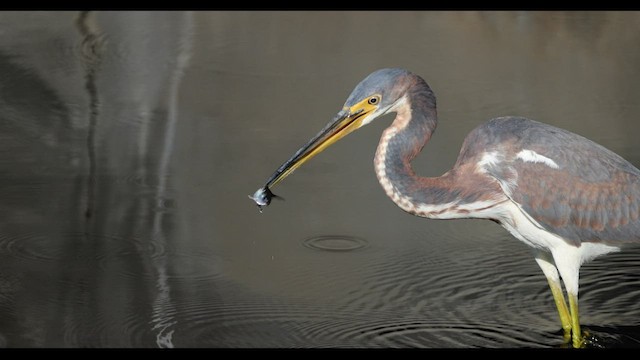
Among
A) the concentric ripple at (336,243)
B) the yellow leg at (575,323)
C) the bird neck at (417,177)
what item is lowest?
the yellow leg at (575,323)

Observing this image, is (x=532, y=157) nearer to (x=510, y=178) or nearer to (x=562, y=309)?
(x=510, y=178)

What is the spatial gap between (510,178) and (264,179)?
2249 mm

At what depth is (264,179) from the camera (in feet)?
20.6

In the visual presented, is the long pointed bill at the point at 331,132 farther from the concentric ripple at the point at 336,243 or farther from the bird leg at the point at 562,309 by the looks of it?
the concentric ripple at the point at 336,243

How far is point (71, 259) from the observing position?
16.8ft

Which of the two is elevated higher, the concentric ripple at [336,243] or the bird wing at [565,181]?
the bird wing at [565,181]

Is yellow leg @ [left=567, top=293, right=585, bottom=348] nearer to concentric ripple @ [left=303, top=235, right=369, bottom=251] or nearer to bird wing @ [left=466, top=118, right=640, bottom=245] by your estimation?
bird wing @ [left=466, top=118, right=640, bottom=245]

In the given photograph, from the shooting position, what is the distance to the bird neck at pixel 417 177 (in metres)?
4.25

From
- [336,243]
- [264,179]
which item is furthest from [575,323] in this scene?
[264,179]

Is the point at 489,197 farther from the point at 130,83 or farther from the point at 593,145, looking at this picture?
the point at 130,83

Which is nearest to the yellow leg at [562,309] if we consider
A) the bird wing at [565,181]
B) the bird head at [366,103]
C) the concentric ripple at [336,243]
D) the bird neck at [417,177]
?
the bird wing at [565,181]

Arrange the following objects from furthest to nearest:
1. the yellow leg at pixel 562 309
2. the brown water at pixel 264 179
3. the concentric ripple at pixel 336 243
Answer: the concentric ripple at pixel 336 243 < the brown water at pixel 264 179 < the yellow leg at pixel 562 309

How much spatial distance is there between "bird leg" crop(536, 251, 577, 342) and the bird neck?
1.28 ft

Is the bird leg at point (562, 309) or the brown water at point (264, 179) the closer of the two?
the bird leg at point (562, 309)
